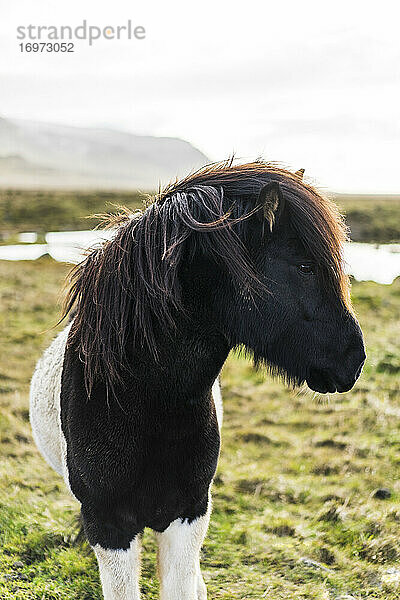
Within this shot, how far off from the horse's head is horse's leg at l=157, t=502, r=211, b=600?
1098mm

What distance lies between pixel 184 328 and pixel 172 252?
339 millimetres

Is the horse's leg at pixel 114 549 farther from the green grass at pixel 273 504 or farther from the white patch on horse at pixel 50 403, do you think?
the green grass at pixel 273 504

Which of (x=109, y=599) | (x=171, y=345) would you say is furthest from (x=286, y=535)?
(x=171, y=345)

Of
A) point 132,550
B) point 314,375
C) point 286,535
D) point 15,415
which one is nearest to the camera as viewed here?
point 314,375

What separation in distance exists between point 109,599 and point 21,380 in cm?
582

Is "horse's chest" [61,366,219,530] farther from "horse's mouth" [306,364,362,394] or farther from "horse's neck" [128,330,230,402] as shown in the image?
"horse's mouth" [306,364,362,394]

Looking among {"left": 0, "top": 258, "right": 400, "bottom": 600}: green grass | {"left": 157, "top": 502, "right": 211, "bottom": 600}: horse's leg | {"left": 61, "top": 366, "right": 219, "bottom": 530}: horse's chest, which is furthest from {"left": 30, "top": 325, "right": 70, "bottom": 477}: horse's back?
{"left": 157, "top": 502, "right": 211, "bottom": 600}: horse's leg

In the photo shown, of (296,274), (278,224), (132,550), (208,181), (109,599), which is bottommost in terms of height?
(109,599)

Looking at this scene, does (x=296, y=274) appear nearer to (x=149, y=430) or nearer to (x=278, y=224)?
(x=278, y=224)

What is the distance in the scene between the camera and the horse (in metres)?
2.51

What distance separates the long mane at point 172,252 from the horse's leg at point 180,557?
2.88 ft

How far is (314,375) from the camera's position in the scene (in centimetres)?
269

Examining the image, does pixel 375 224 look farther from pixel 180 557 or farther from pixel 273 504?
pixel 180 557

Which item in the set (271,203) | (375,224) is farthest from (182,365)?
(375,224)
